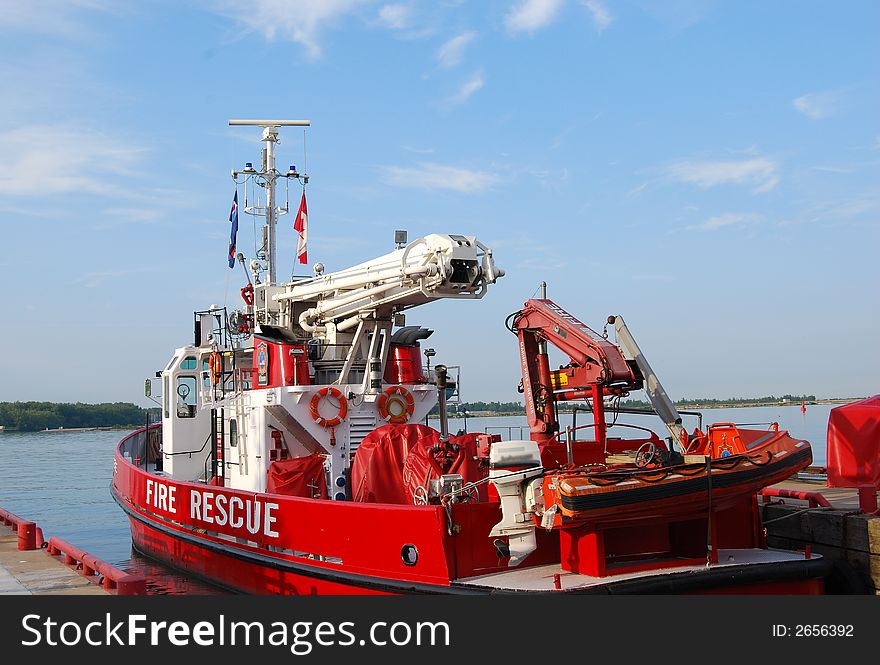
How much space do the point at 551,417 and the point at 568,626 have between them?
3949 millimetres

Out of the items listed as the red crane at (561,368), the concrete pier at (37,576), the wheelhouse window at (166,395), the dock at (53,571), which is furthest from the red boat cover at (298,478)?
the wheelhouse window at (166,395)

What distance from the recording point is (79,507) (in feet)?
84.0

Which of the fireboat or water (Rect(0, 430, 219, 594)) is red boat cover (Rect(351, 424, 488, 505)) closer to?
the fireboat

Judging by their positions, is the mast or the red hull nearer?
the red hull

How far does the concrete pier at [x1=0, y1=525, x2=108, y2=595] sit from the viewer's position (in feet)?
29.4

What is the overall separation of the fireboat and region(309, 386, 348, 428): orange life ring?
0.14 feet

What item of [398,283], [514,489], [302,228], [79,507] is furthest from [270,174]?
[79,507]

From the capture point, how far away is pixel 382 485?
10391 mm

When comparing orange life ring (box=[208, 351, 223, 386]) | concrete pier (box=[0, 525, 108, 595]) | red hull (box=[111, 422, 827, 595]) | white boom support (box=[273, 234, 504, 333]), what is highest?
white boom support (box=[273, 234, 504, 333])

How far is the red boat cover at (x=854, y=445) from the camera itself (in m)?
9.08

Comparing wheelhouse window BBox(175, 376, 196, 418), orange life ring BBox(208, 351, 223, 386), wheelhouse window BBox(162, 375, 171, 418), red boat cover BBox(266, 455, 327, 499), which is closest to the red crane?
red boat cover BBox(266, 455, 327, 499)

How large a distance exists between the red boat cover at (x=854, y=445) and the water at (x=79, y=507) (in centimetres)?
801

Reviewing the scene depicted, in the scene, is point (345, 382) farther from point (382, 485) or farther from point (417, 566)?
point (417, 566)

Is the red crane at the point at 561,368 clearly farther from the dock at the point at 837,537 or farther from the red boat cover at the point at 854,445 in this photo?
the dock at the point at 837,537
